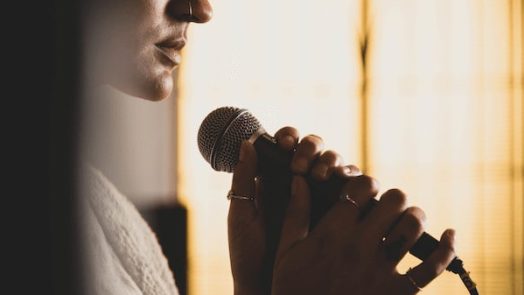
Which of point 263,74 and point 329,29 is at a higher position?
point 329,29

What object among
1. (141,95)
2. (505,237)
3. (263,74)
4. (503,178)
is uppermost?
(263,74)

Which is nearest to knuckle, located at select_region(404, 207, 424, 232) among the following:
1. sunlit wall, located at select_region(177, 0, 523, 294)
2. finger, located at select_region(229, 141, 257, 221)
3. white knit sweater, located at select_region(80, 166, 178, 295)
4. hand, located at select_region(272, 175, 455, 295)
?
hand, located at select_region(272, 175, 455, 295)

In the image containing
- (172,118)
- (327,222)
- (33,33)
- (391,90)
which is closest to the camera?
(33,33)

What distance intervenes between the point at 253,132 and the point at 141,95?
0.57 ft

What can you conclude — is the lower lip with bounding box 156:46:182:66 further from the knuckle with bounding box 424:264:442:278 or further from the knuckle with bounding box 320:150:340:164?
the knuckle with bounding box 424:264:442:278

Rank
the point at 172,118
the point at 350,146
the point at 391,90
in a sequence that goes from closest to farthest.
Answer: the point at 350,146
the point at 172,118
the point at 391,90

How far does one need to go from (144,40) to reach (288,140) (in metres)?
0.24

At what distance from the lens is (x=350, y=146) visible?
317 centimetres

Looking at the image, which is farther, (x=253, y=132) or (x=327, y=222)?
(x=253, y=132)

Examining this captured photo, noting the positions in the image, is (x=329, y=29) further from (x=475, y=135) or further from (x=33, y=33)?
(x=33, y=33)

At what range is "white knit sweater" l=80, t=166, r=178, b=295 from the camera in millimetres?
703

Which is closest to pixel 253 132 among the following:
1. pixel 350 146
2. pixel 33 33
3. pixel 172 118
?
pixel 33 33

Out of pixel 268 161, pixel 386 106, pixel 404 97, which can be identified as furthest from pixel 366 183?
pixel 404 97

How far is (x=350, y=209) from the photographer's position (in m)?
0.63
